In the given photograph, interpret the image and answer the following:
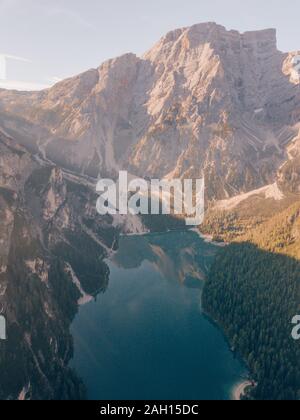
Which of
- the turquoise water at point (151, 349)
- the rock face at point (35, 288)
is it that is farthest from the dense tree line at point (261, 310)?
the rock face at point (35, 288)

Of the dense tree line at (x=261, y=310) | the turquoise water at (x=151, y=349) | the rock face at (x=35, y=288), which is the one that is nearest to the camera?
the turquoise water at (x=151, y=349)

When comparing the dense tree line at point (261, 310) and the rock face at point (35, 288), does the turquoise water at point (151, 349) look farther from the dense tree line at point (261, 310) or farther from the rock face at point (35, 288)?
the rock face at point (35, 288)

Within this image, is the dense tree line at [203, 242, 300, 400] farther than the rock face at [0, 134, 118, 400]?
Yes

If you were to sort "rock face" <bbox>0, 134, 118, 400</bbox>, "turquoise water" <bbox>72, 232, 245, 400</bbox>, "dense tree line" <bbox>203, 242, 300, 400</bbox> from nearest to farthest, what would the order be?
"turquoise water" <bbox>72, 232, 245, 400</bbox>
"rock face" <bbox>0, 134, 118, 400</bbox>
"dense tree line" <bbox>203, 242, 300, 400</bbox>

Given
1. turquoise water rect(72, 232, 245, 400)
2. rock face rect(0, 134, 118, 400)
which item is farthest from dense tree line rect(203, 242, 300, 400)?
rock face rect(0, 134, 118, 400)

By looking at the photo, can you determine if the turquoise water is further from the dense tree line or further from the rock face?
the rock face

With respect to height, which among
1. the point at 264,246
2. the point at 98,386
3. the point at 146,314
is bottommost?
the point at 98,386

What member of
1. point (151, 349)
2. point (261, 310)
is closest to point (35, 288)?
point (151, 349)
